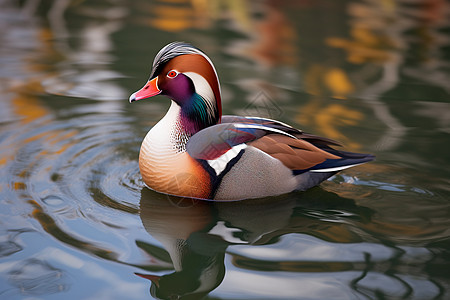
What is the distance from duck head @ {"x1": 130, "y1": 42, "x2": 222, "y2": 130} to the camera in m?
3.97

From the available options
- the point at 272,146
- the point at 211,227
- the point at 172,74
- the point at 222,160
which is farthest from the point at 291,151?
the point at 172,74

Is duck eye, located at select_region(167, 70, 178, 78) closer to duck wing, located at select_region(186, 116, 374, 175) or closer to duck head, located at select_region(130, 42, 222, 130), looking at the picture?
duck head, located at select_region(130, 42, 222, 130)

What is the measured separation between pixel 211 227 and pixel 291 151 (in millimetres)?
756

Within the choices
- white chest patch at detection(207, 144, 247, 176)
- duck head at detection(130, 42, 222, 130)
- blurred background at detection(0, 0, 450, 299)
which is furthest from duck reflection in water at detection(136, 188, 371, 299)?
duck head at detection(130, 42, 222, 130)

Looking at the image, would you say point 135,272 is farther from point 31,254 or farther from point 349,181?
point 349,181

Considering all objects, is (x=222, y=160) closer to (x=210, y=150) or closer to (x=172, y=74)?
(x=210, y=150)

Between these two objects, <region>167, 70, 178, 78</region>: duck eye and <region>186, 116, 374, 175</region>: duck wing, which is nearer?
<region>186, 116, 374, 175</region>: duck wing

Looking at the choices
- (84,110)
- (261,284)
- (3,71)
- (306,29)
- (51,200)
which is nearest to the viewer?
(261,284)

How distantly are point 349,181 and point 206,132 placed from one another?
3.83 feet

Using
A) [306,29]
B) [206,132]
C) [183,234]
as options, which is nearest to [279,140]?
[206,132]

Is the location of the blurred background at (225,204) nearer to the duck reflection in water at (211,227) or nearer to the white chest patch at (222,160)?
the duck reflection in water at (211,227)

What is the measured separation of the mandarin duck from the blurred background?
0.15 m

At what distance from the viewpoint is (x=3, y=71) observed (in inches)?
251

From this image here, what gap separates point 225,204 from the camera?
13.3 ft
